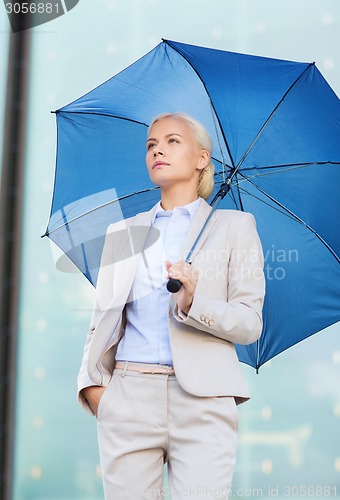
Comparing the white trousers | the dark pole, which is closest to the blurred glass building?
the dark pole

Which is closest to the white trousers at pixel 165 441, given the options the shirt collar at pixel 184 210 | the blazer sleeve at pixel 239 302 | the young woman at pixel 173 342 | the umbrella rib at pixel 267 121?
the young woman at pixel 173 342

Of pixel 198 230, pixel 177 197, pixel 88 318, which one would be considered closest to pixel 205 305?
pixel 198 230

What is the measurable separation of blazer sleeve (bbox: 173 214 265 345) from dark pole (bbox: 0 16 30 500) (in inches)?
50.4

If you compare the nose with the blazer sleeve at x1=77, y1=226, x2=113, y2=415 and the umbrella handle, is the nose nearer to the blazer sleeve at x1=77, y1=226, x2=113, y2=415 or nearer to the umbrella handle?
the blazer sleeve at x1=77, y1=226, x2=113, y2=415

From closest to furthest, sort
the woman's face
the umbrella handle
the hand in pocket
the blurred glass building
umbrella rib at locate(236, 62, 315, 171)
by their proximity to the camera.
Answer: the umbrella handle → the hand in pocket → the woman's face → umbrella rib at locate(236, 62, 315, 171) → the blurred glass building

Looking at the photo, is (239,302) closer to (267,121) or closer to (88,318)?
(267,121)

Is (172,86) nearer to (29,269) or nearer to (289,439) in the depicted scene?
(29,269)

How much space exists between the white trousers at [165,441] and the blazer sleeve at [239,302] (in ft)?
0.39

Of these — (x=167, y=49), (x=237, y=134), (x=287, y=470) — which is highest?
(x=167, y=49)

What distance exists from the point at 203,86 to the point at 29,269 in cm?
115

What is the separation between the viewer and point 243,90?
1.50 meters

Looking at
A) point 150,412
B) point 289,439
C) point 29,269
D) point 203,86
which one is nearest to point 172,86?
point 203,86

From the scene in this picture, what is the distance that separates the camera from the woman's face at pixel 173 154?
140 centimetres

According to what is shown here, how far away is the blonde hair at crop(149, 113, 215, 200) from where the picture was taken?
4.81 ft
